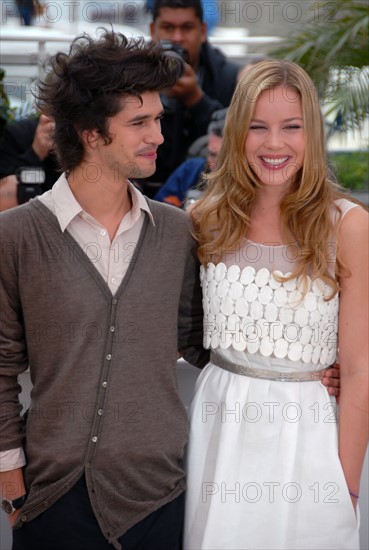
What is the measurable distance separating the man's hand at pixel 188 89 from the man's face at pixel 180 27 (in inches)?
6.7

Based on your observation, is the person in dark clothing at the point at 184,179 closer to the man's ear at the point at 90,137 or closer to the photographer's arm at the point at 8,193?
the photographer's arm at the point at 8,193

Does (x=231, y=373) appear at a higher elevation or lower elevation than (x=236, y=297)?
lower

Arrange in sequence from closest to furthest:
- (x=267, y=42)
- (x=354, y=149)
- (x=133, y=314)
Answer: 1. (x=133, y=314)
2. (x=267, y=42)
3. (x=354, y=149)

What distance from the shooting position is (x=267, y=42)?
186 inches

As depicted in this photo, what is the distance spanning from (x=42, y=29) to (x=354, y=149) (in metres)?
4.03

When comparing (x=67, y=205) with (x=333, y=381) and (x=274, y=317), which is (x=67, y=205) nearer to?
(x=274, y=317)

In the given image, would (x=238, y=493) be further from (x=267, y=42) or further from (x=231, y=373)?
(x=267, y=42)

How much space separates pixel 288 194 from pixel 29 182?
1.58 meters

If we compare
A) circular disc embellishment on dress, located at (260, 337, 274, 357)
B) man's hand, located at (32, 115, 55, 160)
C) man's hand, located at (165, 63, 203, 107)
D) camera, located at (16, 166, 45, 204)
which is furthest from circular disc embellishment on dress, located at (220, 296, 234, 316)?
man's hand, located at (165, 63, 203, 107)

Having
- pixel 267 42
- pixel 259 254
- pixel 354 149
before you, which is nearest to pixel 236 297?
pixel 259 254

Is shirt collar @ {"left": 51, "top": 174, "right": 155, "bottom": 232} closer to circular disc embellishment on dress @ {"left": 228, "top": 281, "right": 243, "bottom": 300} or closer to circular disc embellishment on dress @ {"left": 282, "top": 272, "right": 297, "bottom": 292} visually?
circular disc embellishment on dress @ {"left": 228, "top": 281, "right": 243, "bottom": 300}

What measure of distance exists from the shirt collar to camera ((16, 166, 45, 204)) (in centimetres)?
142

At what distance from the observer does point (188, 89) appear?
4098mm

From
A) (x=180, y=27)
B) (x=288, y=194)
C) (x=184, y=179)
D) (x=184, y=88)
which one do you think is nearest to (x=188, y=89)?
(x=184, y=88)
